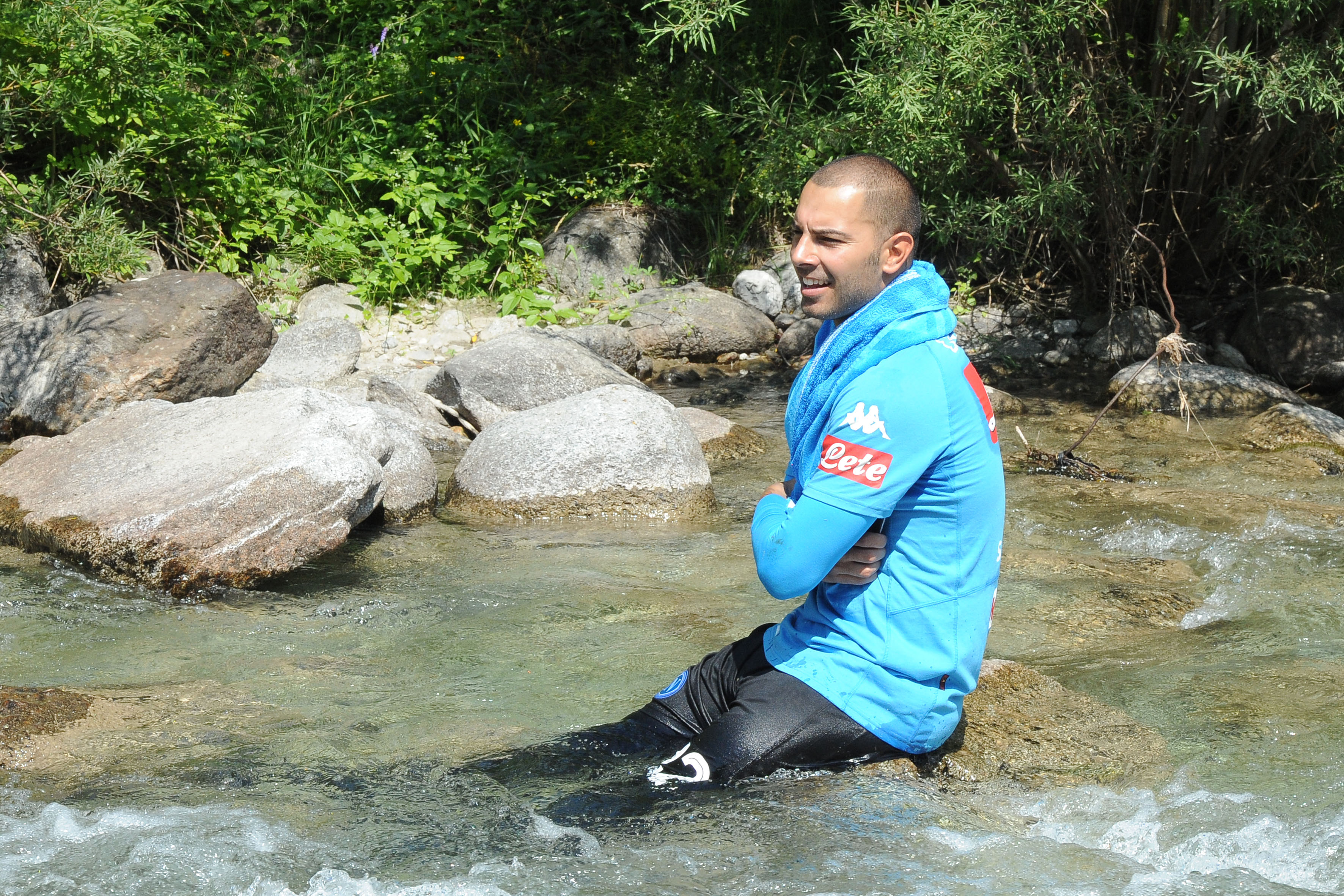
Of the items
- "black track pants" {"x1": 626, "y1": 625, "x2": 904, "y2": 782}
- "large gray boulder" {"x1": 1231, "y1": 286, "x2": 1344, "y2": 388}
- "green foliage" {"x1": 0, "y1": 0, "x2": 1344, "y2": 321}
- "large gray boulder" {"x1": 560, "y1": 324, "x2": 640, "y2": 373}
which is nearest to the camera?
→ "black track pants" {"x1": 626, "y1": 625, "x2": 904, "y2": 782}

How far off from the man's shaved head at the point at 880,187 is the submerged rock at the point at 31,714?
226 centimetres

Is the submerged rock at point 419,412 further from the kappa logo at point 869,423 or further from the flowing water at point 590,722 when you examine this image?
the kappa logo at point 869,423

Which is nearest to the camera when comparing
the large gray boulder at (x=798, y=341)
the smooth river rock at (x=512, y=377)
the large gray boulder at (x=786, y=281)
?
the smooth river rock at (x=512, y=377)

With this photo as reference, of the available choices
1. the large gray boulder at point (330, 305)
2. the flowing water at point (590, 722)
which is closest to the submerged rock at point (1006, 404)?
the flowing water at point (590, 722)

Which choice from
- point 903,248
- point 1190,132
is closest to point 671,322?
point 1190,132

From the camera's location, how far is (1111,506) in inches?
231

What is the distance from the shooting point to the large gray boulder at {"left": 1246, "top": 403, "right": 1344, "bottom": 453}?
689 cm

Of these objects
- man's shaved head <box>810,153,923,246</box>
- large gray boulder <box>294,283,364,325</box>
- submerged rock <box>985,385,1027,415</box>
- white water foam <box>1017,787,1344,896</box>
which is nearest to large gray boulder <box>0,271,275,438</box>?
large gray boulder <box>294,283,364,325</box>

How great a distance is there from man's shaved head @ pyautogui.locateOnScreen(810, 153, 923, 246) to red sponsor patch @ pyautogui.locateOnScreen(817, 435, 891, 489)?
1.57 ft

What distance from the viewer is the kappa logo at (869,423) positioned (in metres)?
2.30

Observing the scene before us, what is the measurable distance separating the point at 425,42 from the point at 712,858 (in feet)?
33.8

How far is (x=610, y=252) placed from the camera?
10430 millimetres

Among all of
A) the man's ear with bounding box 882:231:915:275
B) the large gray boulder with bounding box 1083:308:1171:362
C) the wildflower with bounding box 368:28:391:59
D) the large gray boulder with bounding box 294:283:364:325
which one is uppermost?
the wildflower with bounding box 368:28:391:59

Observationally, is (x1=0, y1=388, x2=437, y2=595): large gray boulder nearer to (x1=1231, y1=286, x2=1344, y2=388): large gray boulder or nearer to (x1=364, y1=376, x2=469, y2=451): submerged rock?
(x1=364, y1=376, x2=469, y2=451): submerged rock
